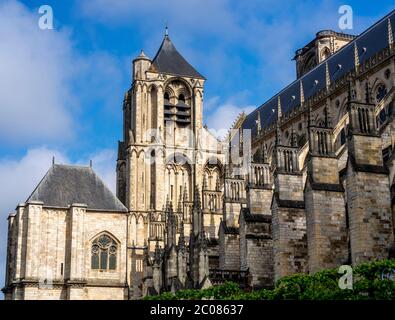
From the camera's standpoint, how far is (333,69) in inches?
2023

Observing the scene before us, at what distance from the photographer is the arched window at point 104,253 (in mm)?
47562

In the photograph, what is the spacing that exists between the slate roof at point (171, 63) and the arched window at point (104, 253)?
15862mm

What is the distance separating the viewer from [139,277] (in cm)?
4881

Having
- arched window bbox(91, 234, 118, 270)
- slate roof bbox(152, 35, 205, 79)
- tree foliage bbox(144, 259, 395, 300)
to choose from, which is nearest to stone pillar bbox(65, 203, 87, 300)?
arched window bbox(91, 234, 118, 270)

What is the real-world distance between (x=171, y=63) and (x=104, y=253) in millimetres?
18628

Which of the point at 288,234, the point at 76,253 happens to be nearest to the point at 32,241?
the point at 76,253

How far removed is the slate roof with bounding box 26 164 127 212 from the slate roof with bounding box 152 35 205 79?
1139 cm

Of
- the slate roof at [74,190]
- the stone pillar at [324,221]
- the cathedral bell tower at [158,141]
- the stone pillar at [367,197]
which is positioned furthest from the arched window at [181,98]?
the stone pillar at [367,197]

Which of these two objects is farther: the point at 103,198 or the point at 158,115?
the point at 158,115

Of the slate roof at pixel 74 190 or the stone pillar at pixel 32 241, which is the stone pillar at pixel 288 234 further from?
the slate roof at pixel 74 190
